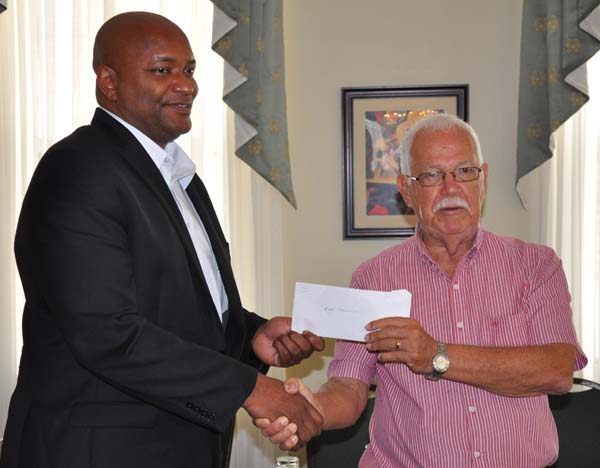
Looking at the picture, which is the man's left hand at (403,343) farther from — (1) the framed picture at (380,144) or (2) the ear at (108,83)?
(1) the framed picture at (380,144)

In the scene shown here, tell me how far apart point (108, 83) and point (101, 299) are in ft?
2.35

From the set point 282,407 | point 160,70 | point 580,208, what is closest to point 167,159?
point 160,70

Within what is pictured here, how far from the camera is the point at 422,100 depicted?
177 inches

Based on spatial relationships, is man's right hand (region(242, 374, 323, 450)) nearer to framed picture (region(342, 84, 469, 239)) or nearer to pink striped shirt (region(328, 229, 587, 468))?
pink striped shirt (region(328, 229, 587, 468))

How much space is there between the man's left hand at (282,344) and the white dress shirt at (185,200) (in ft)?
0.92

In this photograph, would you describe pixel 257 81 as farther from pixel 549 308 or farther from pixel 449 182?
pixel 549 308

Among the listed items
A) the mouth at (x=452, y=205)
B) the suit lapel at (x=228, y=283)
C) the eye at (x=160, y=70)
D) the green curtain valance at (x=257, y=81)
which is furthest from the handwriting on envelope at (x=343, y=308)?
the green curtain valance at (x=257, y=81)

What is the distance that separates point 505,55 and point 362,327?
2784mm

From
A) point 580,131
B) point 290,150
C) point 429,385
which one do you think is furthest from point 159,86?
point 580,131

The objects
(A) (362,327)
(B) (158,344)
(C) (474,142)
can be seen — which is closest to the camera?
(B) (158,344)

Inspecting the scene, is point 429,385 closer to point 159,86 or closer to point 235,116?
point 159,86

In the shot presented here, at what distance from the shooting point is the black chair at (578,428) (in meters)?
2.83

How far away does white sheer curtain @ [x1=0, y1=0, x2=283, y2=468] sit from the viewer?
4336mm

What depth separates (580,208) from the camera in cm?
444
